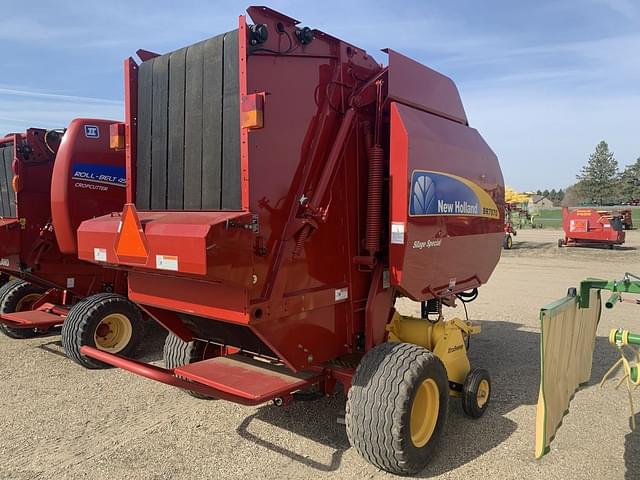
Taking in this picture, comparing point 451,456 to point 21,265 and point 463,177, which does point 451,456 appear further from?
point 21,265

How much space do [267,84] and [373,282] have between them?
5.45ft

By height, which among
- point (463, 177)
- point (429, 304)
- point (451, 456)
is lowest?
point (451, 456)

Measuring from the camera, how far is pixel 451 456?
3.65m

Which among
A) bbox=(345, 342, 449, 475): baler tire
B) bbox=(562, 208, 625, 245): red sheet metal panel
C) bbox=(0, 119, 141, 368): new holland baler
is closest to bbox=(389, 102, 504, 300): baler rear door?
bbox=(345, 342, 449, 475): baler tire

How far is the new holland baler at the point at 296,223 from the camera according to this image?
10.3 ft

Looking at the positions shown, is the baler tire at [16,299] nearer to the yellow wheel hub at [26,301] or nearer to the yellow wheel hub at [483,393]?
the yellow wheel hub at [26,301]

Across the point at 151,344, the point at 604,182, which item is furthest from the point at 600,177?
the point at 151,344

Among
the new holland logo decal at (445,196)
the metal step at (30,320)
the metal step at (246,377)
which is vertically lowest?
the metal step at (30,320)

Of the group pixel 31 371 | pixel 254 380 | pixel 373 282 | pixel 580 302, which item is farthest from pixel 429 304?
pixel 31 371

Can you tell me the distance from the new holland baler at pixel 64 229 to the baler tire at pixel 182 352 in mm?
1378

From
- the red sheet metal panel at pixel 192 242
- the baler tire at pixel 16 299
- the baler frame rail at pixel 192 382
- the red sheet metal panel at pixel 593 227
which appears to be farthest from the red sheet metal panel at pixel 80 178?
the red sheet metal panel at pixel 593 227

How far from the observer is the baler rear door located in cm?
370

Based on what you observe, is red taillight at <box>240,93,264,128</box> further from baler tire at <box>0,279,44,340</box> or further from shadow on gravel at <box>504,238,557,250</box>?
shadow on gravel at <box>504,238,557,250</box>

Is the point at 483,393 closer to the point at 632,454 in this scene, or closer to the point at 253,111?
the point at 632,454
